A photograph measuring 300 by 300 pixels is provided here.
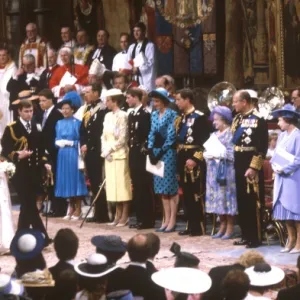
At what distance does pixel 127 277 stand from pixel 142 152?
21.5 ft

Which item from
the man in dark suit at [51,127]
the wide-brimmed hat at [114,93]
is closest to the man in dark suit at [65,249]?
the wide-brimmed hat at [114,93]

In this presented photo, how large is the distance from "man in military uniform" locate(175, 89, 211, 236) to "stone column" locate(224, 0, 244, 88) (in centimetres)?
439

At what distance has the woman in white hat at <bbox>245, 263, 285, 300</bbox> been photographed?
7.55 m

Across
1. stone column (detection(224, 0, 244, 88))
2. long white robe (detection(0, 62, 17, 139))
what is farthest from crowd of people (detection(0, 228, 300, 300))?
long white robe (detection(0, 62, 17, 139))

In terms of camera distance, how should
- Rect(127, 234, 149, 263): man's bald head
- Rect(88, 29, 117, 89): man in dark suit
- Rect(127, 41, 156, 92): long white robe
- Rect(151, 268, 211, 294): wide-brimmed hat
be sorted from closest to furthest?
Rect(151, 268, 211, 294): wide-brimmed hat
Rect(127, 234, 149, 263): man's bald head
Rect(127, 41, 156, 92): long white robe
Rect(88, 29, 117, 89): man in dark suit

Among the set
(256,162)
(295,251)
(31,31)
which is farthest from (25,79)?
(295,251)

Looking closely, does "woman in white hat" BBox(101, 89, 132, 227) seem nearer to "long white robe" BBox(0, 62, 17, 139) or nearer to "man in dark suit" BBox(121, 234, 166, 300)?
"long white robe" BBox(0, 62, 17, 139)

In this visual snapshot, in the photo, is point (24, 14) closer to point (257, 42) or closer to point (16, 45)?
point (16, 45)

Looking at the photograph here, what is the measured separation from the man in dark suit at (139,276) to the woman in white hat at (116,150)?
6545 mm

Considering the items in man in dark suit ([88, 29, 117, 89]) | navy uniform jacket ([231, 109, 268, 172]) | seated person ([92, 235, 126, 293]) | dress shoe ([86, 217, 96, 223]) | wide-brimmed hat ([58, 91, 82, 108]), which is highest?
man in dark suit ([88, 29, 117, 89])

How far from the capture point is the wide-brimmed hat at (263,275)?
24.9ft

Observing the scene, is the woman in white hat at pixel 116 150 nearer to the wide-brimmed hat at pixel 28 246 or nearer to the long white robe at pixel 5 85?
the long white robe at pixel 5 85

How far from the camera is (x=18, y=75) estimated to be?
60.6 feet

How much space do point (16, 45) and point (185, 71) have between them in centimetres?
355
